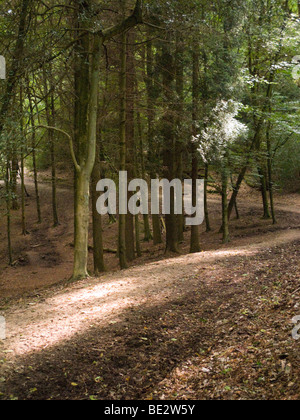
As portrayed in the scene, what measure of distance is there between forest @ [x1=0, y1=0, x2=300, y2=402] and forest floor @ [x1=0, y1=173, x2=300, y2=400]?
0.03 meters

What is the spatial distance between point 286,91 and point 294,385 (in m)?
22.1

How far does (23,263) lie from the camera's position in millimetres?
20203

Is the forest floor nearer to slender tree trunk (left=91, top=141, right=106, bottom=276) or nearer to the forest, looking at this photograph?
the forest

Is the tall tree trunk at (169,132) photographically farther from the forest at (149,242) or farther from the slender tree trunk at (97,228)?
the slender tree trunk at (97,228)

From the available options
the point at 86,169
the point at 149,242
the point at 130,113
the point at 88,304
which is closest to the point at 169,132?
the point at 130,113

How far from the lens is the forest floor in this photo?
4500mm

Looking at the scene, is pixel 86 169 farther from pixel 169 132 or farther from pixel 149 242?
pixel 149 242

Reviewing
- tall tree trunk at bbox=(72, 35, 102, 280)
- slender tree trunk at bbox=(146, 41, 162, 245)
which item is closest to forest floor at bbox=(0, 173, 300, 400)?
tall tree trunk at bbox=(72, 35, 102, 280)

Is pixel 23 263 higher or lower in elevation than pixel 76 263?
lower

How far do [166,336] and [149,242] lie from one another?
50.2 ft

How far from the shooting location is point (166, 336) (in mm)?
5965

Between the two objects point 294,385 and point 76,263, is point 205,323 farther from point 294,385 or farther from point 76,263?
point 76,263

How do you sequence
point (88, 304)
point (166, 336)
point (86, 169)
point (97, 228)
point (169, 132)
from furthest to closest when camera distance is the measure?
point (169, 132) → point (97, 228) → point (86, 169) → point (88, 304) → point (166, 336)
